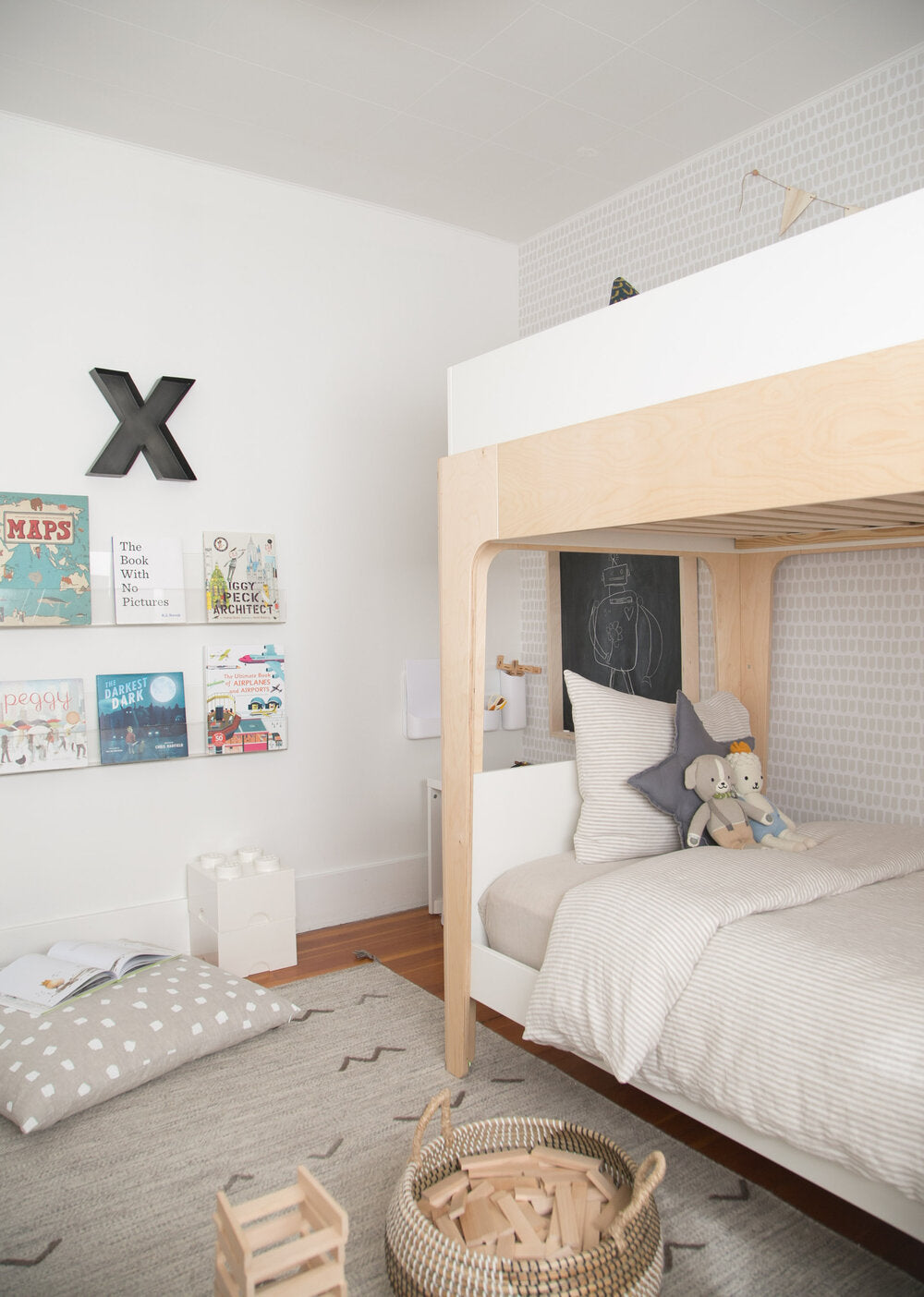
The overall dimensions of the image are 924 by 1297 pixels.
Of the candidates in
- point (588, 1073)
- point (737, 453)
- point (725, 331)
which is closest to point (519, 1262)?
point (588, 1073)

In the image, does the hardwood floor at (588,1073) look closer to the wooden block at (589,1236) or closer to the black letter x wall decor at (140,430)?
the wooden block at (589,1236)

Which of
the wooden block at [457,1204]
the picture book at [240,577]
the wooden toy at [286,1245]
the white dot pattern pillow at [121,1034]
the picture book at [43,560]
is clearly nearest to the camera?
the wooden toy at [286,1245]

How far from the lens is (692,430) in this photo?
5.23 feet

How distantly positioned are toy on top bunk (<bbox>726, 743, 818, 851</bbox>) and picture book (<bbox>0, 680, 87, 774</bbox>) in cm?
183

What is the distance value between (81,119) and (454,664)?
76.8 inches

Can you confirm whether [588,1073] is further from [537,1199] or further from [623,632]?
[623,632]

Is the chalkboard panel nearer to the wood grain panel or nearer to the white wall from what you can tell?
the white wall

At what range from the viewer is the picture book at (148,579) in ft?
9.11

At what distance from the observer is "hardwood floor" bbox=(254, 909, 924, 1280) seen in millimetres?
1580

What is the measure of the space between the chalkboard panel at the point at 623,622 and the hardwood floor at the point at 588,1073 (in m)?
1.03

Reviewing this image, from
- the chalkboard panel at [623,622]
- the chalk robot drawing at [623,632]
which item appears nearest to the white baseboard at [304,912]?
the chalkboard panel at [623,622]

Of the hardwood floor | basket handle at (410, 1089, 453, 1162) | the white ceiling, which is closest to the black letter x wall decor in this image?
the white ceiling

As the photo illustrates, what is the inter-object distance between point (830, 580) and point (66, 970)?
2.31 meters

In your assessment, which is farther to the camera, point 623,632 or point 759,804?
point 623,632
